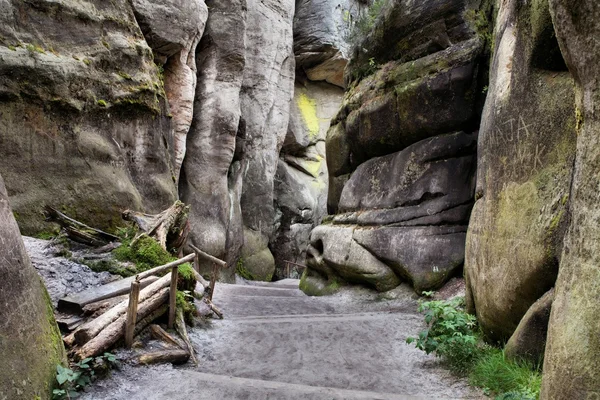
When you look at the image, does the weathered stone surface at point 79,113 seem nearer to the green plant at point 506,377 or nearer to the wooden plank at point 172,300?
the wooden plank at point 172,300

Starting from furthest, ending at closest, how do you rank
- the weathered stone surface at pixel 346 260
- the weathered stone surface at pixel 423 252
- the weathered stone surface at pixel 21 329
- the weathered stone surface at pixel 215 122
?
the weathered stone surface at pixel 215 122 < the weathered stone surface at pixel 346 260 < the weathered stone surface at pixel 423 252 < the weathered stone surface at pixel 21 329

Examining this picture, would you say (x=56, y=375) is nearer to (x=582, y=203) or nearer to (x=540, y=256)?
(x=582, y=203)

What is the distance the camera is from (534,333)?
401 centimetres

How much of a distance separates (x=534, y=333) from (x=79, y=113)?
9.24 metres

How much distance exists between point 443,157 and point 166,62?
33.1 ft

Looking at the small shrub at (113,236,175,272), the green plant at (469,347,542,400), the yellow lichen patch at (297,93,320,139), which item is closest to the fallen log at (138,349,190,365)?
the small shrub at (113,236,175,272)

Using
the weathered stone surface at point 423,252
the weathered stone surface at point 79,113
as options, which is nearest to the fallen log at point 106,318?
the weathered stone surface at point 79,113

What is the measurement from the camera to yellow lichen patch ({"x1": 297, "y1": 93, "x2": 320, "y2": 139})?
26469 mm

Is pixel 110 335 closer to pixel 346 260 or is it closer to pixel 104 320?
pixel 104 320

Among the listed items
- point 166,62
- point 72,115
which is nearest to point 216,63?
point 166,62

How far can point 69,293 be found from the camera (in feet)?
16.9

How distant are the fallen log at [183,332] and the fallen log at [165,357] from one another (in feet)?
0.30

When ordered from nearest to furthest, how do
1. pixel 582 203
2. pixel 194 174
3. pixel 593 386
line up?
1. pixel 593 386
2. pixel 582 203
3. pixel 194 174

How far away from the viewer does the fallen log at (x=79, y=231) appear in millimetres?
7211
